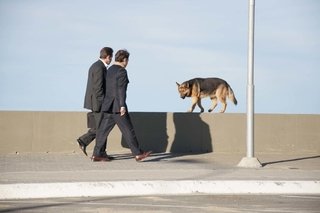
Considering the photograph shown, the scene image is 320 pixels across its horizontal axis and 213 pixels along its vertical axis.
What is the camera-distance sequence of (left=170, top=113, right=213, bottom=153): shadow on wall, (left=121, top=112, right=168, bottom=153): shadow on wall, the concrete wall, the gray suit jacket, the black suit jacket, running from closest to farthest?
the black suit jacket → the gray suit jacket → the concrete wall → (left=121, top=112, right=168, bottom=153): shadow on wall → (left=170, top=113, right=213, bottom=153): shadow on wall

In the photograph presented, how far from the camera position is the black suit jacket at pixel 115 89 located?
43.0 ft

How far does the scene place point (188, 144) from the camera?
16484 millimetres

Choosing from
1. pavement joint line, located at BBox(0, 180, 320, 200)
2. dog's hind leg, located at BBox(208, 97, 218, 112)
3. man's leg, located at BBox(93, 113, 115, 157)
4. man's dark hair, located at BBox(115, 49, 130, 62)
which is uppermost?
man's dark hair, located at BBox(115, 49, 130, 62)

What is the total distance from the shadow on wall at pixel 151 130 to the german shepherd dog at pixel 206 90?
4.10 m

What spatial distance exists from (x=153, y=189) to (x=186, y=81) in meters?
10.7

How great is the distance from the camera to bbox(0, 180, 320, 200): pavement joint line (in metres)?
10.1

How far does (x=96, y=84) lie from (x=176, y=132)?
334cm

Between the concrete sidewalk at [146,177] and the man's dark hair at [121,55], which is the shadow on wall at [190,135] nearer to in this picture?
the concrete sidewalk at [146,177]

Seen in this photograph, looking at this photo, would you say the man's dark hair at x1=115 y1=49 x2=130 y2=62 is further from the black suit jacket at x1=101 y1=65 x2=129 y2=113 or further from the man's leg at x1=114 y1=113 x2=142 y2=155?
the man's leg at x1=114 y1=113 x2=142 y2=155

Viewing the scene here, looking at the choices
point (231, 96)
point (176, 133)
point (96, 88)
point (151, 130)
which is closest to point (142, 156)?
point (96, 88)

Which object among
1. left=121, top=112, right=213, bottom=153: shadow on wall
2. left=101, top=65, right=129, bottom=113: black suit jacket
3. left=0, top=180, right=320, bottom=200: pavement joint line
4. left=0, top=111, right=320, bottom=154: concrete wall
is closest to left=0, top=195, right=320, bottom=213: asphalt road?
left=0, top=180, right=320, bottom=200: pavement joint line

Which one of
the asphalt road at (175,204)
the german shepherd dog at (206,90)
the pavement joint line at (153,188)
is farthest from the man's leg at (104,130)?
the german shepherd dog at (206,90)

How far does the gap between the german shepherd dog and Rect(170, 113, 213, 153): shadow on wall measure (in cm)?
378

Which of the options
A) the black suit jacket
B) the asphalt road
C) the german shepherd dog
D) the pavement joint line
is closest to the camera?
the asphalt road
